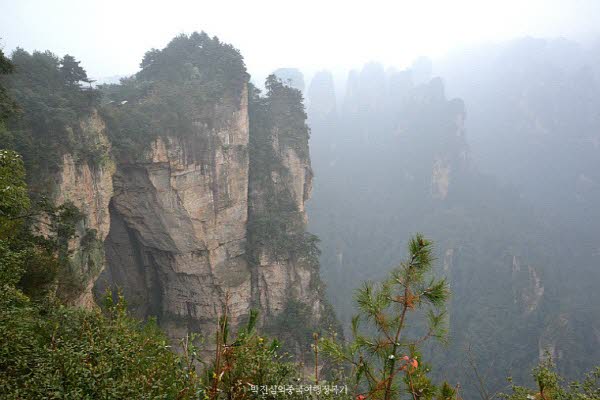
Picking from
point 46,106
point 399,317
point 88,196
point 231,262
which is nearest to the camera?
point 399,317

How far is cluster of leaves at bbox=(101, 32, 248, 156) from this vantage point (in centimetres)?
1867

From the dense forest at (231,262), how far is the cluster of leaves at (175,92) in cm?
12

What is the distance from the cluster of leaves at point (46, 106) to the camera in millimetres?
13227

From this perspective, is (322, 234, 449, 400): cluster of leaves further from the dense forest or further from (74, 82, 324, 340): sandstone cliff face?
(74, 82, 324, 340): sandstone cliff face

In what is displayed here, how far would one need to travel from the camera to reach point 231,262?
73.4 feet

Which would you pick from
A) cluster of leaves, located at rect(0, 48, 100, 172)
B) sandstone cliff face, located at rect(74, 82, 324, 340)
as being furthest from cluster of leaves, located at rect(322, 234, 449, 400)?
Answer: sandstone cliff face, located at rect(74, 82, 324, 340)

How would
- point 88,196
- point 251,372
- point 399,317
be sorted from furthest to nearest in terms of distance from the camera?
point 88,196
point 251,372
point 399,317

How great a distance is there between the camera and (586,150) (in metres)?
74.4

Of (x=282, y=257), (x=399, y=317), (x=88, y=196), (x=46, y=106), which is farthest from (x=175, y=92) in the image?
(x=399, y=317)

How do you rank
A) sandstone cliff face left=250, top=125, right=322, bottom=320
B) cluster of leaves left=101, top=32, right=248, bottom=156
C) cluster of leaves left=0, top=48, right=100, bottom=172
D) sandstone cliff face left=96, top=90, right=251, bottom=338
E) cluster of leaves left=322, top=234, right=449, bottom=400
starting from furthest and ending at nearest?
sandstone cliff face left=250, top=125, right=322, bottom=320, sandstone cliff face left=96, top=90, right=251, bottom=338, cluster of leaves left=101, top=32, right=248, bottom=156, cluster of leaves left=0, top=48, right=100, bottom=172, cluster of leaves left=322, top=234, right=449, bottom=400

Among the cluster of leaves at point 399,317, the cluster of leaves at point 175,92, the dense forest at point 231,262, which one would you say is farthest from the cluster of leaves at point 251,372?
the cluster of leaves at point 175,92

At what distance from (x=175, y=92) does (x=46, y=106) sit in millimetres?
7426

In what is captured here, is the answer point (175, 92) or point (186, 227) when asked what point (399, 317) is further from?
point (175, 92)

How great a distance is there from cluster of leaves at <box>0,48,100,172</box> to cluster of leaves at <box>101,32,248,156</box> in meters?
1.93
